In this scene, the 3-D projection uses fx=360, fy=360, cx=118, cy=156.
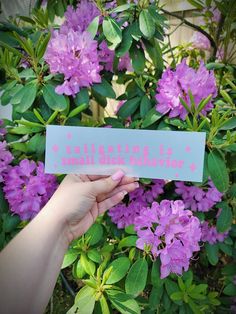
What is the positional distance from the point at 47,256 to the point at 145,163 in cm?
30

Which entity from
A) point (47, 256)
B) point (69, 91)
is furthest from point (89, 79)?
point (47, 256)

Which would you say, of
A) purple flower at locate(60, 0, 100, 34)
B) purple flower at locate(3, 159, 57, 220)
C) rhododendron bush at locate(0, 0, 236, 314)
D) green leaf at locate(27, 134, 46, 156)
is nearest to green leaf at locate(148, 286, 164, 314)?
rhododendron bush at locate(0, 0, 236, 314)

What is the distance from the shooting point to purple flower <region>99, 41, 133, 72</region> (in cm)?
108

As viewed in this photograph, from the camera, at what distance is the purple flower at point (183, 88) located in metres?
0.95

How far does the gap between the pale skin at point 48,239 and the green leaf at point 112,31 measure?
368 millimetres

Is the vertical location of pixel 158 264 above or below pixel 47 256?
below

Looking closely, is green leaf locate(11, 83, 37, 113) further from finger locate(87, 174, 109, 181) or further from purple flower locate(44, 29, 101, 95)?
finger locate(87, 174, 109, 181)

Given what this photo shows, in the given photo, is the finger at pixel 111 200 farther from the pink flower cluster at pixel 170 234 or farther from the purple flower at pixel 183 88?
the purple flower at pixel 183 88

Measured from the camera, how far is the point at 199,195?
1104mm

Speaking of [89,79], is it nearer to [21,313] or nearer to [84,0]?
[84,0]

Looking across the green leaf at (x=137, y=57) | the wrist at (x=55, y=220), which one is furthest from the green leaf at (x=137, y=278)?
the green leaf at (x=137, y=57)

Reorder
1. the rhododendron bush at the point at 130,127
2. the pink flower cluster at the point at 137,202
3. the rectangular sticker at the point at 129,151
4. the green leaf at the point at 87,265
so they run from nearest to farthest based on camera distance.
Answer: the rectangular sticker at the point at 129,151 < the rhododendron bush at the point at 130,127 < the green leaf at the point at 87,265 < the pink flower cluster at the point at 137,202

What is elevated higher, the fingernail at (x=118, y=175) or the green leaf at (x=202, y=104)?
the green leaf at (x=202, y=104)

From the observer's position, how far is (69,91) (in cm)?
97
